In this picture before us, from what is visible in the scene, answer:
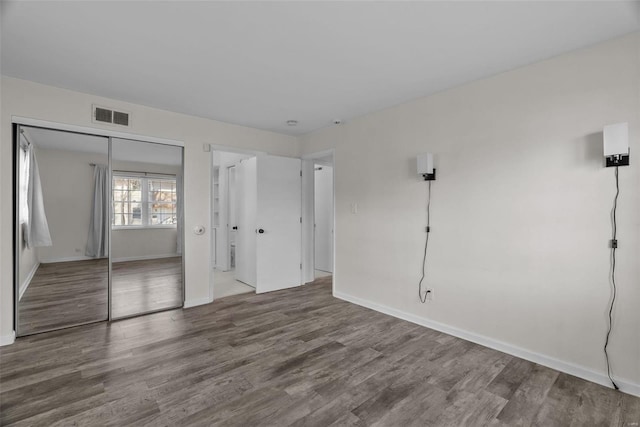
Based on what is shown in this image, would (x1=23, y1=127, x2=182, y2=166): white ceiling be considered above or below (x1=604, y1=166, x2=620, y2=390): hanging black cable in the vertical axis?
above

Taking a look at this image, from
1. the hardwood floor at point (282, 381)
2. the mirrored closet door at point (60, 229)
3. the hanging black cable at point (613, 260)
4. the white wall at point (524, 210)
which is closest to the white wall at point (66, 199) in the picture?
the mirrored closet door at point (60, 229)

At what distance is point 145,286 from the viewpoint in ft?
12.1

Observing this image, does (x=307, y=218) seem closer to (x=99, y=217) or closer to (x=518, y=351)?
(x=99, y=217)

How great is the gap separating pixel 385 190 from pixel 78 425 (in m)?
3.28

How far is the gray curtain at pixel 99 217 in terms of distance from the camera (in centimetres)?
332

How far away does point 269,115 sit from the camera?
153 inches

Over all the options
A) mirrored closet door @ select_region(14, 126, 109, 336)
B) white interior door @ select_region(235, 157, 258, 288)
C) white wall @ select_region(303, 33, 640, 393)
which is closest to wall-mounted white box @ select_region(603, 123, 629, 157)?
white wall @ select_region(303, 33, 640, 393)

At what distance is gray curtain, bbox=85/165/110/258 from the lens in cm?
332

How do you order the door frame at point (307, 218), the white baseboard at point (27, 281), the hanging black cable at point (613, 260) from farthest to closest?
1. the door frame at point (307, 218)
2. the white baseboard at point (27, 281)
3. the hanging black cable at point (613, 260)

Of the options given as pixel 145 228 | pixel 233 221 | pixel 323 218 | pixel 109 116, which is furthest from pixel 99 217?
pixel 323 218

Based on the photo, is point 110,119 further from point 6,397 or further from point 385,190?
point 385,190

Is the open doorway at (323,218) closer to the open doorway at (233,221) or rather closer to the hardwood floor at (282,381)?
the open doorway at (233,221)

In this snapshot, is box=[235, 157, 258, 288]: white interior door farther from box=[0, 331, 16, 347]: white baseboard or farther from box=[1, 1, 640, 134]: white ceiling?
box=[0, 331, 16, 347]: white baseboard

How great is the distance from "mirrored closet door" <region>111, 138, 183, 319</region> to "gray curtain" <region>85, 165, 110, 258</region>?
0.07m
